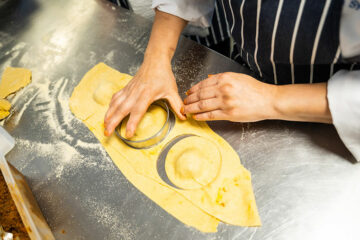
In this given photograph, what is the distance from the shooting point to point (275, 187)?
819 millimetres

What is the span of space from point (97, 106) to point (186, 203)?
54cm

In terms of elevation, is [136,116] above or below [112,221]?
above

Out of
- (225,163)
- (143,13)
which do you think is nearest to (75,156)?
(225,163)

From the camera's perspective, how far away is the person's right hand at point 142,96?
0.90 meters

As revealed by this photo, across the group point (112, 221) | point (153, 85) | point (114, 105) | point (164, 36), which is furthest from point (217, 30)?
point (112, 221)

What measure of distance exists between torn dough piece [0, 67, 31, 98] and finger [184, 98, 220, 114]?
81cm

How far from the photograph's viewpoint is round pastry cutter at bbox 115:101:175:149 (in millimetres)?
Answer: 917

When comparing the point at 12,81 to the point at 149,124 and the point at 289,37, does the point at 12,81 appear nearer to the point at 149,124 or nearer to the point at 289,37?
the point at 149,124

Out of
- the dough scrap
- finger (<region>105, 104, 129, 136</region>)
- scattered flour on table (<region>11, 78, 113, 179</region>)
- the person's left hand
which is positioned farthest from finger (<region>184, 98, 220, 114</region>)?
the dough scrap

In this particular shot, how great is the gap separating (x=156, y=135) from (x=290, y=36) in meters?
0.51

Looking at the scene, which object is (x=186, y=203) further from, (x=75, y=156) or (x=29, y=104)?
(x=29, y=104)

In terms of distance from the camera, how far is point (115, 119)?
3.00 feet

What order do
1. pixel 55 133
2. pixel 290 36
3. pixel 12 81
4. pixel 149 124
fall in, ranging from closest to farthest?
pixel 290 36 → pixel 149 124 → pixel 55 133 → pixel 12 81

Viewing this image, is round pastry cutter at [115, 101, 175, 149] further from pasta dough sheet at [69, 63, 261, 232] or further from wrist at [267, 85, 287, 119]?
wrist at [267, 85, 287, 119]
